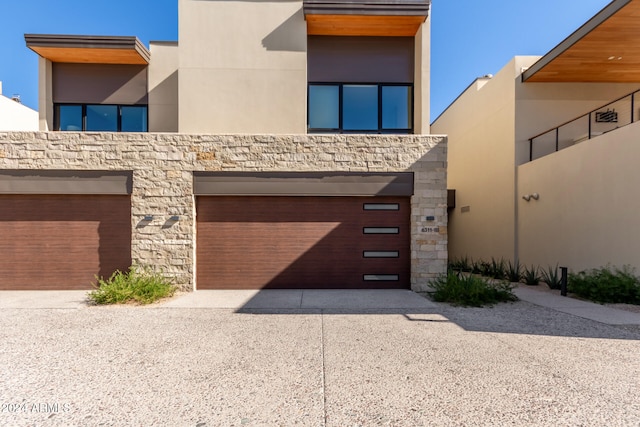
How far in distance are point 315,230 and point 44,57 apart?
11.6 m

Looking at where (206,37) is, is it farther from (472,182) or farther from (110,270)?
(472,182)

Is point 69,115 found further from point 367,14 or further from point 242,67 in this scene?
point 367,14

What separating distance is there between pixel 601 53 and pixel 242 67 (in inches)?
457

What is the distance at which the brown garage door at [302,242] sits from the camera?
29.5 feet

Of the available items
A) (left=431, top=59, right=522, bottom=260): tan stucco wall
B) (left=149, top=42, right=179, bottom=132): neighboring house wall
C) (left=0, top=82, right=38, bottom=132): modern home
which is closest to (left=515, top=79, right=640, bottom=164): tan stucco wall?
(left=431, top=59, right=522, bottom=260): tan stucco wall

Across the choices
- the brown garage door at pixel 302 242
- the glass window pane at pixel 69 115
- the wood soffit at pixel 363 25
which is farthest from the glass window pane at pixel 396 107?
the glass window pane at pixel 69 115

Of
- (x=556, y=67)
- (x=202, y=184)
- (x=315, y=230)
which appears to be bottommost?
(x=315, y=230)

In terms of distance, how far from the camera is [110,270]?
28.8 feet

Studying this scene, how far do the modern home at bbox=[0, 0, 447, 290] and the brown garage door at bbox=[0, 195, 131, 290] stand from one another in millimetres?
31

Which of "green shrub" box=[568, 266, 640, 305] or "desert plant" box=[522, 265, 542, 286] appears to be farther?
"desert plant" box=[522, 265, 542, 286]

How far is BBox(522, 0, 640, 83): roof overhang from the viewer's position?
825 centimetres

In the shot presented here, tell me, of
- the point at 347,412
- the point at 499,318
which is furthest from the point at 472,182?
the point at 347,412

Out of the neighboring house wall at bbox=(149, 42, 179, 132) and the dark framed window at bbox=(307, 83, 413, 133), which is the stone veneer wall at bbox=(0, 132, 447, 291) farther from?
the neighboring house wall at bbox=(149, 42, 179, 132)

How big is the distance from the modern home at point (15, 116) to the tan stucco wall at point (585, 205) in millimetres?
29274
